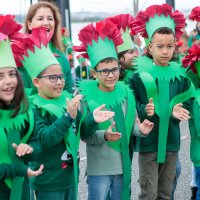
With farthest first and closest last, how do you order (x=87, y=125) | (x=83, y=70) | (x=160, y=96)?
(x=83, y=70)
(x=160, y=96)
(x=87, y=125)

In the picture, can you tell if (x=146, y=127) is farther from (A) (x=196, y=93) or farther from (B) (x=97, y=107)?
(A) (x=196, y=93)

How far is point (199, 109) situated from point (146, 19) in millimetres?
822

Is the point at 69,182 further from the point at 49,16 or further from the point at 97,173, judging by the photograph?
the point at 49,16

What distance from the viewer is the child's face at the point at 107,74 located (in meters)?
3.45

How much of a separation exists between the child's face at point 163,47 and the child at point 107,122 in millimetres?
390

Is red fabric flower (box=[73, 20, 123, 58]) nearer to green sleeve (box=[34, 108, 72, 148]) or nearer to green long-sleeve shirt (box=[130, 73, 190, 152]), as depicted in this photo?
green long-sleeve shirt (box=[130, 73, 190, 152])

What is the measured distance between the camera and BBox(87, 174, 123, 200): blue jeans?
11.4ft

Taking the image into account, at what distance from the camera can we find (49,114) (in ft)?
10.4

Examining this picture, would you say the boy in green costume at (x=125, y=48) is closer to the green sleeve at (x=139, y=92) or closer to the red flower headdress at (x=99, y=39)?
the green sleeve at (x=139, y=92)

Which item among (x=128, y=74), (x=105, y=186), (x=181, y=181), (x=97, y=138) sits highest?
(x=128, y=74)

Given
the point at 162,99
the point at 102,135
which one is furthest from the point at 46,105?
the point at 162,99

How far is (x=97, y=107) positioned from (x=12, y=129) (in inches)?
31.0

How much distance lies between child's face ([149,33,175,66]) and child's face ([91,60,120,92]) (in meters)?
0.45

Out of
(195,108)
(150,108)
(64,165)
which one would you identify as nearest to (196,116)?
(195,108)
